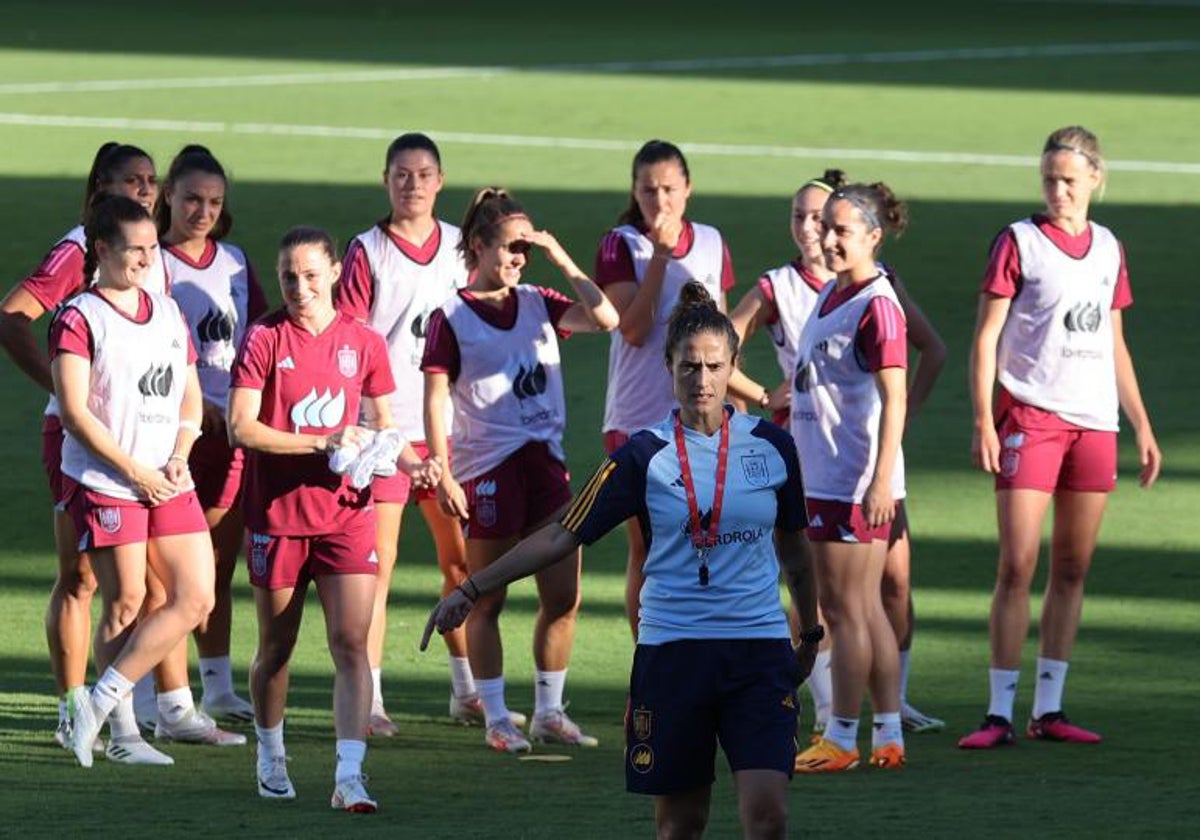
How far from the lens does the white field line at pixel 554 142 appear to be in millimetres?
27891

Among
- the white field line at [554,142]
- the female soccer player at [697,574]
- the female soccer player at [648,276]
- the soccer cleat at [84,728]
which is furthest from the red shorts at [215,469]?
the white field line at [554,142]

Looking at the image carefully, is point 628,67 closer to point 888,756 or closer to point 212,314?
point 212,314

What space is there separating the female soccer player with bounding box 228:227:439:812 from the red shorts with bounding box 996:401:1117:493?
7.32 feet

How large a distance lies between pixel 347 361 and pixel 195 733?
5.42ft

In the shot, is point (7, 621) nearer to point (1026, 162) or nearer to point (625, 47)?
point (1026, 162)

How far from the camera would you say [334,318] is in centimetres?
891

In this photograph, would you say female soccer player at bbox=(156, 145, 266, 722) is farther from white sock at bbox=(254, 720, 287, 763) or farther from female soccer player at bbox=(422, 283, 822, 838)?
female soccer player at bbox=(422, 283, 822, 838)

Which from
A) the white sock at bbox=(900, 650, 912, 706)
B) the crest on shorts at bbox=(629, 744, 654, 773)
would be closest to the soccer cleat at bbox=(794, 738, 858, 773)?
the white sock at bbox=(900, 650, 912, 706)

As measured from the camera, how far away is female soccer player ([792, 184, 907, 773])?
899 cm

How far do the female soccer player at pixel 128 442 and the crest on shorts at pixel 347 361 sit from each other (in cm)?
56

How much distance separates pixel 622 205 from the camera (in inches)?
958

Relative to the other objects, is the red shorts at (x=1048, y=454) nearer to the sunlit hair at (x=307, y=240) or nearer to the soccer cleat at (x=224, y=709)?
the sunlit hair at (x=307, y=240)

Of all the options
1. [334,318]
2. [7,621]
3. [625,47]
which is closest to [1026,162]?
[625,47]

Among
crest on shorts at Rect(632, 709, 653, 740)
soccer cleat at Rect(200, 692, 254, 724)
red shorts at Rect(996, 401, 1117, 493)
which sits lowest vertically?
soccer cleat at Rect(200, 692, 254, 724)
